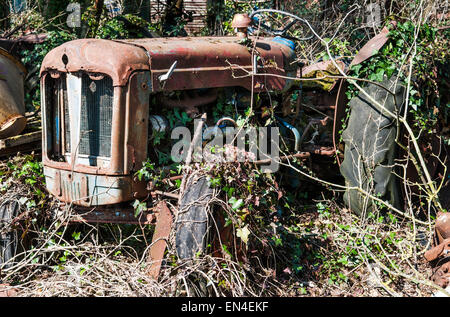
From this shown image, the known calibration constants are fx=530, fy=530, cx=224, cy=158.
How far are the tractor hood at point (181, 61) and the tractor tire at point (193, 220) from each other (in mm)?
792

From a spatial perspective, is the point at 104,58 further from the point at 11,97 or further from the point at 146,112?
the point at 11,97

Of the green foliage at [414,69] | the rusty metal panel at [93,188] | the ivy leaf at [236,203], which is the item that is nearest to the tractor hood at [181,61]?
the rusty metal panel at [93,188]

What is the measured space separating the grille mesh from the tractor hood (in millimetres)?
115

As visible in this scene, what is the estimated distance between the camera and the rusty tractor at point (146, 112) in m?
3.61

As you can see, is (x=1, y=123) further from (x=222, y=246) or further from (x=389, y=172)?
(x=389, y=172)

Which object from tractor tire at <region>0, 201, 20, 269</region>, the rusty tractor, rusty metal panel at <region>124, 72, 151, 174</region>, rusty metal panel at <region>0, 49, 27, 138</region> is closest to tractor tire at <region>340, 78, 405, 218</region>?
the rusty tractor

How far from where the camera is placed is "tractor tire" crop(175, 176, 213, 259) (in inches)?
132

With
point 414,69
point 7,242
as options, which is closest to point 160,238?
point 7,242

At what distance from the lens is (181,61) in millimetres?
3889

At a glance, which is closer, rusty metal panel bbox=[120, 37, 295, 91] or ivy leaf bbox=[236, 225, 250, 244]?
ivy leaf bbox=[236, 225, 250, 244]

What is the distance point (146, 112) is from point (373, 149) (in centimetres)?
190

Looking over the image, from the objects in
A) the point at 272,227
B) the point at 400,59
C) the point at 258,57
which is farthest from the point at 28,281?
the point at 400,59

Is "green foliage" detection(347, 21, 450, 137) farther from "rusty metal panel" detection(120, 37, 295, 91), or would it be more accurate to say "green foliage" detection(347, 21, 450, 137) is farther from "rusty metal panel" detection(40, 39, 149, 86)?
"rusty metal panel" detection(40, 39, 149, 86)

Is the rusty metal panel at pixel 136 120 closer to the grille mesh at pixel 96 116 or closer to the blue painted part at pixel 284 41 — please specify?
the grille mesh at pixel 96 116
